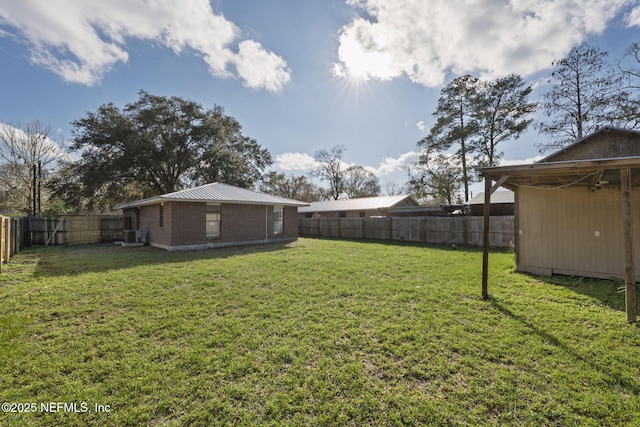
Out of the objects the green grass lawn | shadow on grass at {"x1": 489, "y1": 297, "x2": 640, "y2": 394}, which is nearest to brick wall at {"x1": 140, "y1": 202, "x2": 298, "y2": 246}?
the green grass lawn

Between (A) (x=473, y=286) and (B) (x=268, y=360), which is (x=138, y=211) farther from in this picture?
(A) (x=473, y=286)

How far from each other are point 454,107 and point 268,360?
80.8ft

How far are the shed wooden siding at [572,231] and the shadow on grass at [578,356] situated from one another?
12.8 ft

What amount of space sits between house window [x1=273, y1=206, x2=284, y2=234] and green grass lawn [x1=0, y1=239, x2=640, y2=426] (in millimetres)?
9227

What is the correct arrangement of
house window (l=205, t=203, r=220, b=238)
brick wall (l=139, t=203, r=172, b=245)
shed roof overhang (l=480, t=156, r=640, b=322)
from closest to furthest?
shed roof overhang (l=480, t=156, r=640, b=322), brick wall (l=139, t=203, r=172, b=245), house window (l=205, t=203, r=220, b=238)

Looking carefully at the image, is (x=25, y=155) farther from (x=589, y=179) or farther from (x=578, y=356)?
(x=589, y=179)

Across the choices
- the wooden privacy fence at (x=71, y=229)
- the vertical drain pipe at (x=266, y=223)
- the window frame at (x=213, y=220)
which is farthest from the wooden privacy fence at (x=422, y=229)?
the wooden privacy fence at (x=71, y=229)

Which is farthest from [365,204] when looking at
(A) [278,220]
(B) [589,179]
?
(B) [589,179]

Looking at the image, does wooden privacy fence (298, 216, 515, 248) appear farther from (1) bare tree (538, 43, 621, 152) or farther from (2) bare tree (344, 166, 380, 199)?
(2) bare tree (344, 166, 380, 199)

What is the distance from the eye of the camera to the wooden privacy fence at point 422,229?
39.3 ft

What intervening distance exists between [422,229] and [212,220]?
11.3m

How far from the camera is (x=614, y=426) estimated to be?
2.05m

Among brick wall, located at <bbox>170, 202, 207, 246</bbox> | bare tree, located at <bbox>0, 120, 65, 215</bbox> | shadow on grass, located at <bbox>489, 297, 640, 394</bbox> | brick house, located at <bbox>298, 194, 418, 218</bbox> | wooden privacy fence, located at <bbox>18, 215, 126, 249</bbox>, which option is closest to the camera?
shadow on grass, located at <bbox>489, 297, 640, 394</bbox>

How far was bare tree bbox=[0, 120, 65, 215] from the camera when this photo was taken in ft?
68.3
